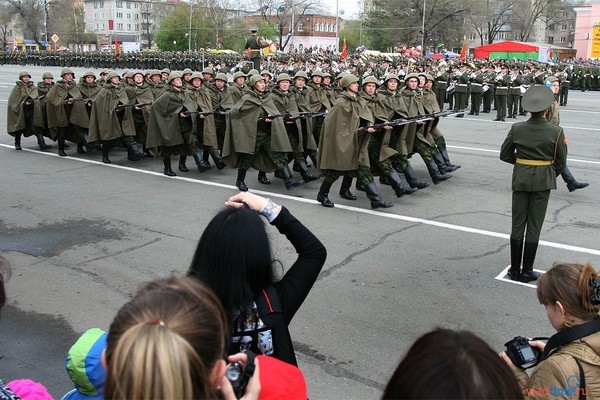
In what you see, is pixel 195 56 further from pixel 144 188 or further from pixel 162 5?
pixel 162 5

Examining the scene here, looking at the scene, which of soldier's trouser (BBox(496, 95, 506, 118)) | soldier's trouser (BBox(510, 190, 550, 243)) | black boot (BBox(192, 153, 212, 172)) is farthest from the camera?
soldier's trouser (BBox(496, 95, 506, 118))

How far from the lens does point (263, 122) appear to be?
1005 cm

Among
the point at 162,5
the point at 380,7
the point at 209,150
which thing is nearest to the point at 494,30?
the point at 380,7

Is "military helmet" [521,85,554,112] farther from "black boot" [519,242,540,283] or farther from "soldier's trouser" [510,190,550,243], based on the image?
"black boot" [519,242,540,283]

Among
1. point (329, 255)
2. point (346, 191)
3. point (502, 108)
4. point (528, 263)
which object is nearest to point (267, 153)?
point (346, 191)

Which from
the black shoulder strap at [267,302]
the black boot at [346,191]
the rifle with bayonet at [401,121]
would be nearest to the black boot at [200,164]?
the black boot at [346,191]

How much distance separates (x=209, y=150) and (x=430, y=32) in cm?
5954

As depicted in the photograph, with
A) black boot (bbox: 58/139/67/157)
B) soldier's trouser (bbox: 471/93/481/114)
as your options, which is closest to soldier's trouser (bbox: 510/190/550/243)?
black boot (bbox: 58/139/67/157)

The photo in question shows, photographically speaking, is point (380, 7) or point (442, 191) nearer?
point (442, 191)

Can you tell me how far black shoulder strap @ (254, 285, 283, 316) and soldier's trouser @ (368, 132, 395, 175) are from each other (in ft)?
22.3

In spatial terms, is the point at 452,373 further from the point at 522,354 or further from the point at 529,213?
the point at 529,213

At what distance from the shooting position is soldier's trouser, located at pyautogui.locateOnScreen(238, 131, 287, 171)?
9984mm

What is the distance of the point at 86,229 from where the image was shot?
7.75m

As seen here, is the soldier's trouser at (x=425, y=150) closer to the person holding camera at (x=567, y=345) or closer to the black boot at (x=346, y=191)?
the black boot at (x=346, y=191)
